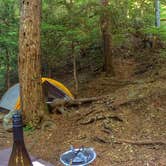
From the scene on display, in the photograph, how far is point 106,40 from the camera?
9.97 meters

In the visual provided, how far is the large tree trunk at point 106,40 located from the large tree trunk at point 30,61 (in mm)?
3389

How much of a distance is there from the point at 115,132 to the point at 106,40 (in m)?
5.41

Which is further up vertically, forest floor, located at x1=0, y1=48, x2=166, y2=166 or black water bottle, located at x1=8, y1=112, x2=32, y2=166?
black water bottle, located at x1=8, y1=112, x2=32, y2=166

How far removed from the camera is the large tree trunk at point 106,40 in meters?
8.95

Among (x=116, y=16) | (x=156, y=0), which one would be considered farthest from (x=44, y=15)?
(x=156, y=0)

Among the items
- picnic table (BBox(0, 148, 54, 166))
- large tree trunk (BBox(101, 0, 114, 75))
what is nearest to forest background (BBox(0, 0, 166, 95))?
large tree trunk (BBox(101, 0, 114, 75))

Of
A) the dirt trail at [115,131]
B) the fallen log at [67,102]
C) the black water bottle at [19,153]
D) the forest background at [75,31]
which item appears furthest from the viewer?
the forest background at [75,31]

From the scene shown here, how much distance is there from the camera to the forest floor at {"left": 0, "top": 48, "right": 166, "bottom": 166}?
4.33m

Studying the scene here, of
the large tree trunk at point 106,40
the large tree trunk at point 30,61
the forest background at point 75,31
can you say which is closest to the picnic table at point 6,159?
the large tree trunk at point 30,61

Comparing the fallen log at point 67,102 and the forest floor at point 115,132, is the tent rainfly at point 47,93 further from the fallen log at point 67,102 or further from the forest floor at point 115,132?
the forest floor at point 115,132

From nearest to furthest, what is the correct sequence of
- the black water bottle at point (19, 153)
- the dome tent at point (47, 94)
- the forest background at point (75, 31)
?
the black water bottle at point (19, 153) < the dome tent at point (47, 94) < the forest background at point (75, 31)

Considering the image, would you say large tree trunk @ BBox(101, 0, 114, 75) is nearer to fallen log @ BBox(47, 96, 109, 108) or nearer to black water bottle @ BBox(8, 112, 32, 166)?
fallen log @ BBox(47, 96, 109, 108)

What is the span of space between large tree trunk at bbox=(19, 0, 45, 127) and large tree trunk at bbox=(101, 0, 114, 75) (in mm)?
3389

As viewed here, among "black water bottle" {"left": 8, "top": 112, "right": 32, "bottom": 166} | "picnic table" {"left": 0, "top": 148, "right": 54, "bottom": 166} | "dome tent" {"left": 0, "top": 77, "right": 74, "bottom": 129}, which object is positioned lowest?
"dome tent" {"left": 0, "top": 77, "right": 74, "bottom": 129}
